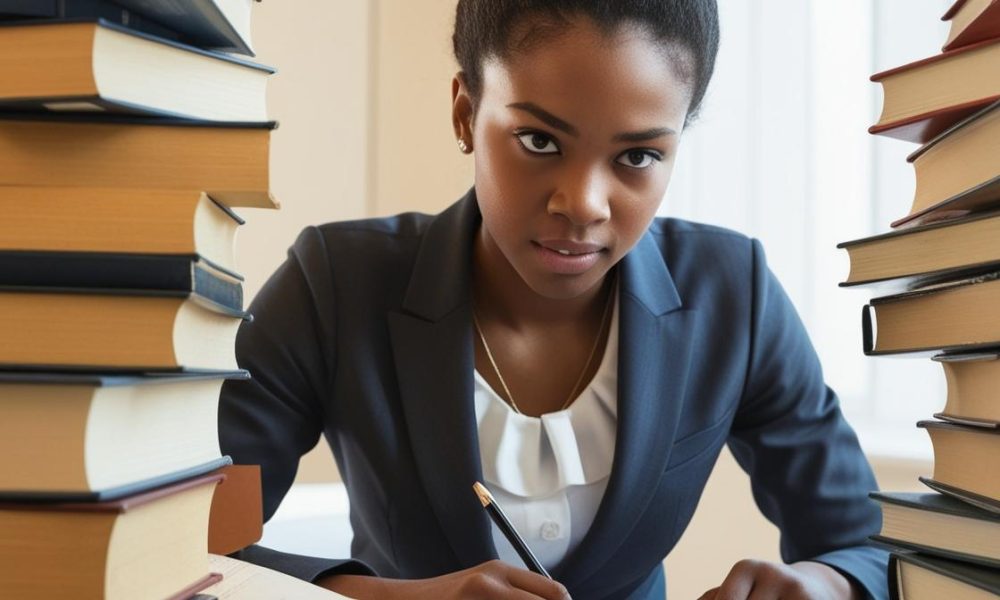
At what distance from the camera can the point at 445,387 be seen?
1.31m

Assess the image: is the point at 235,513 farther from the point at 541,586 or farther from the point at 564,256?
the point at 564,256

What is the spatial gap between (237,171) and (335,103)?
102 inches

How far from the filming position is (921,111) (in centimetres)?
77

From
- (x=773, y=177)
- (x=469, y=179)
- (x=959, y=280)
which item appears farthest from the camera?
(x=469, y=179)

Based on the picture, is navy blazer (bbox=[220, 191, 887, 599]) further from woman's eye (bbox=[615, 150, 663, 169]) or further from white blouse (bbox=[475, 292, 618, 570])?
woman's eye (bbox=[615, 150, 663, 169])

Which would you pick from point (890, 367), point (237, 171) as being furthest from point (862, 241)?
point (890, 367)

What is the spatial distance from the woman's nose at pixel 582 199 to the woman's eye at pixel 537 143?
4 centimetres

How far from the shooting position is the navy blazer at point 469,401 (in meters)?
1.32

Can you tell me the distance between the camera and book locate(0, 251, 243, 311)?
58 cm

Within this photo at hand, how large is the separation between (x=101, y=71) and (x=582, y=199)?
61cm

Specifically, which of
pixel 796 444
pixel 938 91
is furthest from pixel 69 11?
pixel 796 444

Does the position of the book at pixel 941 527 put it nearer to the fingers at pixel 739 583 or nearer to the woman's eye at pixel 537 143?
the fingers at pixel 739 583

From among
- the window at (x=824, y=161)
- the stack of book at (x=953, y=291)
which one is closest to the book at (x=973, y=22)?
the stack of book at (x=953, y=291)

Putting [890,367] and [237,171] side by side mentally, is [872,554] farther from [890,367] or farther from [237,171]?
[890,367]
